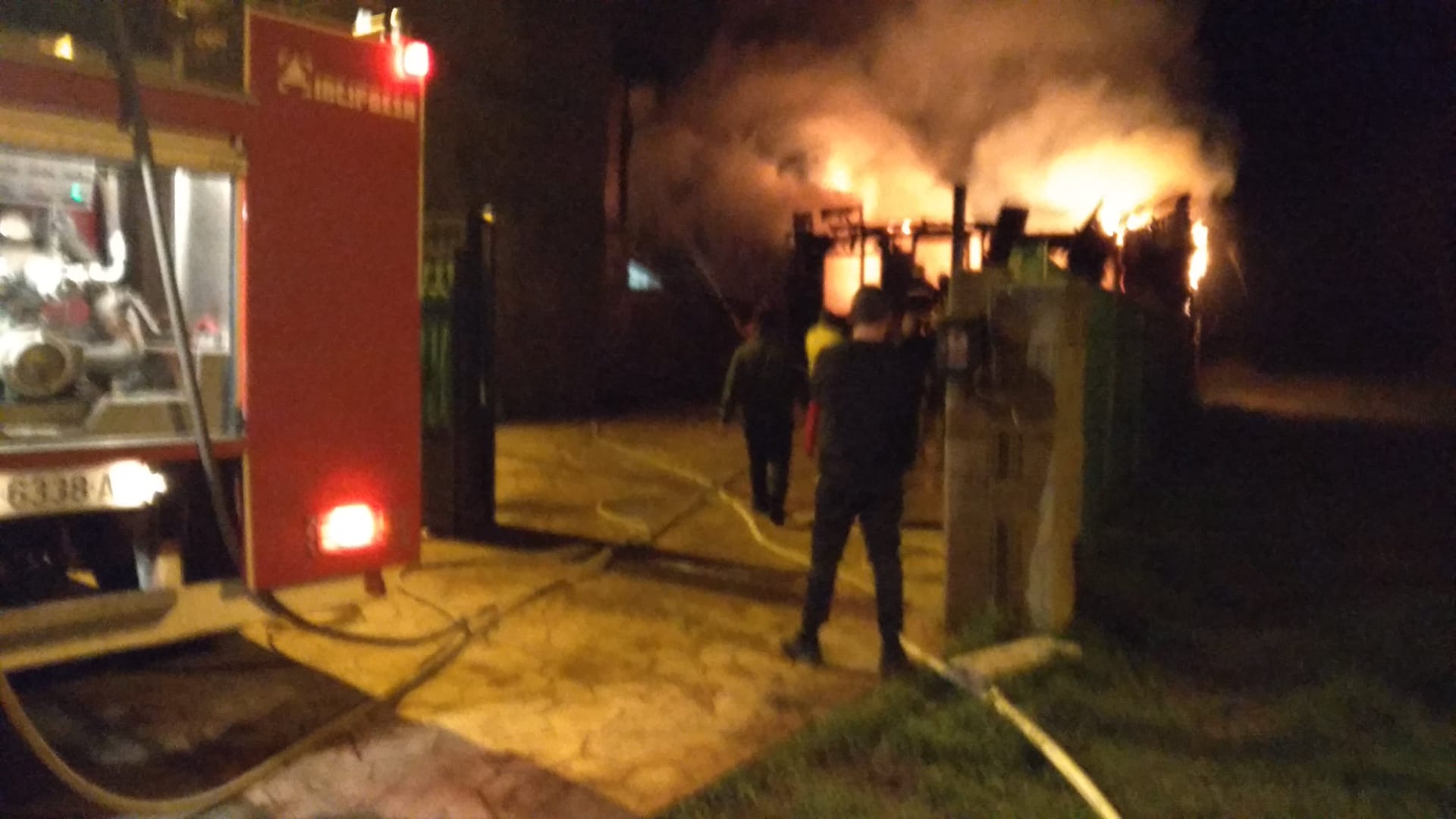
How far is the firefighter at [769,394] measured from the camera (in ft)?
27.0

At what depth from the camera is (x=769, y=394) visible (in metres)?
8.24

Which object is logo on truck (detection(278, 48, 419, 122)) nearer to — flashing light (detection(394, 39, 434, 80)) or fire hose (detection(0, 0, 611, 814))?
flashing light (detection(394, 39, 434, 80))

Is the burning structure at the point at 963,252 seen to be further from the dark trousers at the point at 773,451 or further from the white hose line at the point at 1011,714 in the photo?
the white hose line at the point at 1011,714

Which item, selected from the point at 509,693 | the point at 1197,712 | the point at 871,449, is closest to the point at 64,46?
the point at 509,693

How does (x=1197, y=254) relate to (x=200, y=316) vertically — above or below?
above

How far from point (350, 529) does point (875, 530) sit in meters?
2.13

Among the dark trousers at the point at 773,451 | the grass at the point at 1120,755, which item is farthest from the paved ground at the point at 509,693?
the dark trousers at the point at 773,451

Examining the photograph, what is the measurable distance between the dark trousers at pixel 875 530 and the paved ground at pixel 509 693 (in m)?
0.38

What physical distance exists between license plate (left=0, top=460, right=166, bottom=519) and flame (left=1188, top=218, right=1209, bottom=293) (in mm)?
→ 15977

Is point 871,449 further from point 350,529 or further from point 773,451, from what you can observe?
point 773,451

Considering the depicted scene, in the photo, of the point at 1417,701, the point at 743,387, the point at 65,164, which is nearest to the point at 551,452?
the point at 743,387

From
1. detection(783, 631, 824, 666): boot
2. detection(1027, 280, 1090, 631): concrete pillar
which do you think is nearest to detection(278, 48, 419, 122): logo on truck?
detection(783, 631, 824, 666): boot

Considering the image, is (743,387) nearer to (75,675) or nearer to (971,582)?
(971,582)

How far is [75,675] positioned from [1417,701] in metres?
5.49
